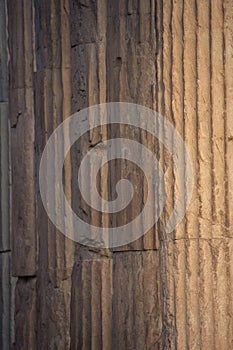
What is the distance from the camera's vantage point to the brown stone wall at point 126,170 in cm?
580

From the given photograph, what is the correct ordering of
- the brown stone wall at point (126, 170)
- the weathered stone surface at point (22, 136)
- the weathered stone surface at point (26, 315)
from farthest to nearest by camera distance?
the weathered stone surface at point (22, 136) < the weathered stone surface at point (26, 315) < the brown stone wall at point (126, 170)

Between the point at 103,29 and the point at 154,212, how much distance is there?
1.46 m

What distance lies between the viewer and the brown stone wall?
580 cm

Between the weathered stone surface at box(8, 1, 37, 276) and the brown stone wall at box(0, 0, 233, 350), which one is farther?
the weathered stone surface at box(8, 1, 37, 276)

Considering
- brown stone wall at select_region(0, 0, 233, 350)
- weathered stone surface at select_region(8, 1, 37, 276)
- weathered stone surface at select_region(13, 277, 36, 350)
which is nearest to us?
brown stone wall at select_region(0, 0, 233, 350)

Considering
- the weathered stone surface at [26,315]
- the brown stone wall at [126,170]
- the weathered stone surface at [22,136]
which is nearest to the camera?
the brown stone wall at [126,170]

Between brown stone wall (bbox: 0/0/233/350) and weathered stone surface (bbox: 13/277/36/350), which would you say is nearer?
brown stone wall (bbox: 0/0/233/350)

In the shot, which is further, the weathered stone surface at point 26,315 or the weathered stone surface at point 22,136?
the weathered stone surface at point 22,136

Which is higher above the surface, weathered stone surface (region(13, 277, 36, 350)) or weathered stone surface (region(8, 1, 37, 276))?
weathered stone surface (region(8, 1, 37, 276))

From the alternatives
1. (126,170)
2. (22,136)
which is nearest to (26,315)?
(22,136)

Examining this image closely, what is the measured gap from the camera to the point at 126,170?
6523 millimetres

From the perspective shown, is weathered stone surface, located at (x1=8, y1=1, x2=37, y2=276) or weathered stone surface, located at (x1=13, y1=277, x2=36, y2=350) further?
weathered stone surface, located at (x1=8, y1=1, x2=37, y2=276)

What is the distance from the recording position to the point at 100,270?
22.0 ft

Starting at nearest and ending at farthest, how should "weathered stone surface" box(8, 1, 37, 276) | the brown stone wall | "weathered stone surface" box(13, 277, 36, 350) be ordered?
the brown stone wall → "weathered stone surface" box(13, 277, 36, 350) → "weathered stone surface" box(8, 1, 37, 276)
